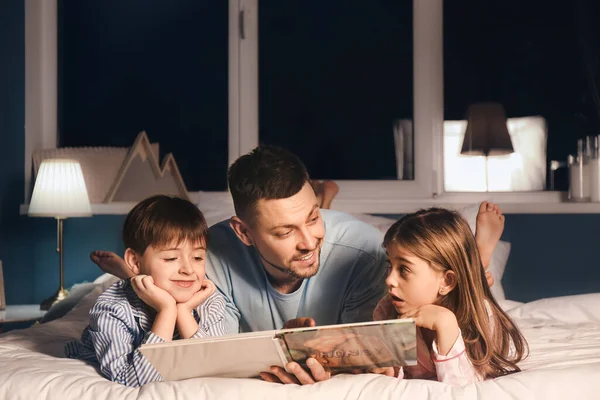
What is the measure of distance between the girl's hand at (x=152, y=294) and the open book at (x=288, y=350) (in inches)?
6.2

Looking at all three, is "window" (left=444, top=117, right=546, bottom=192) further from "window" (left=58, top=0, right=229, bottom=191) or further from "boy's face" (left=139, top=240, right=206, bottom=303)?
"boy's face" (left=139, top=240, right=206, bottom=303)

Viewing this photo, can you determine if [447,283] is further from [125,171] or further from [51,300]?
[125,171]

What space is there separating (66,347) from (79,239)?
1.72 m

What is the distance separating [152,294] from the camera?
155 cm

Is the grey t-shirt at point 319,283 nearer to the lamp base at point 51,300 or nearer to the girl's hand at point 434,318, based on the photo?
the girl's hand at point 434,318

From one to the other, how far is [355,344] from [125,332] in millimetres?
519

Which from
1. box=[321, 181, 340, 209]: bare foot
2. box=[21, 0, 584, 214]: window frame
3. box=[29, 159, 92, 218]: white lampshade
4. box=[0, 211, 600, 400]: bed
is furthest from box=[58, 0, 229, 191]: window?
box=[0, 211, 600, 400]: bed

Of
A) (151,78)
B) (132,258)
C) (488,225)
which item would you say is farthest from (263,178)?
(151,78)

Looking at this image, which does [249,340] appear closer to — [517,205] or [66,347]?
[66,347]

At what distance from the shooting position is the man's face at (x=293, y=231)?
5.37 feet

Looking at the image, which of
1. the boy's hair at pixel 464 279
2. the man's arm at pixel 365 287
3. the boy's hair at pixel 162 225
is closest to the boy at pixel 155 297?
the boy's hair at pixel 162 225

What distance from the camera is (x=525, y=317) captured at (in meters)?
2.40

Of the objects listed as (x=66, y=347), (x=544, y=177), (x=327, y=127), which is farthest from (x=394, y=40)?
(x=66, y=347)

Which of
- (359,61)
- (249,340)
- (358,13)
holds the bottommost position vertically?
(249,340)
